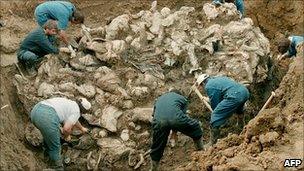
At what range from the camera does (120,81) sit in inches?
408

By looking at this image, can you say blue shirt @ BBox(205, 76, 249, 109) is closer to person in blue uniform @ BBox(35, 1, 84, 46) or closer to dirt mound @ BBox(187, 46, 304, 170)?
dirt mound @ BBox(187, 46, 304, 170)

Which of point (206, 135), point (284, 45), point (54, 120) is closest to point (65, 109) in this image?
point (54, 120)

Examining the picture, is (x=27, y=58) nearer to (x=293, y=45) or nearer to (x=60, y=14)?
(x=60, y=14)

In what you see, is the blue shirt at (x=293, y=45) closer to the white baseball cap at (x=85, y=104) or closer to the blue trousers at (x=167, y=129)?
the blue trousers at (x=167, y=129)

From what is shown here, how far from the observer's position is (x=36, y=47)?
406 inches

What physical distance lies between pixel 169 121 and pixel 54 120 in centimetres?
151

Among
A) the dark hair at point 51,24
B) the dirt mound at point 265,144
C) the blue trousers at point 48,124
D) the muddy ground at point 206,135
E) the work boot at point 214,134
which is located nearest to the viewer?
the dirt mound at point 265,144

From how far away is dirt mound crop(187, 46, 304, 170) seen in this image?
7012 mm

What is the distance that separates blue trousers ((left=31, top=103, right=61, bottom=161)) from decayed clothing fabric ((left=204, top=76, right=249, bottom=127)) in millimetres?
2202

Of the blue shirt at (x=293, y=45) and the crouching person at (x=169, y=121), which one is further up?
the crouching person at (x=169, y=121)

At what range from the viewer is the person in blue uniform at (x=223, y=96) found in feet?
29.9

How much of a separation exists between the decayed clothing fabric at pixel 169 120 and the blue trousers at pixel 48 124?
131 centimetres

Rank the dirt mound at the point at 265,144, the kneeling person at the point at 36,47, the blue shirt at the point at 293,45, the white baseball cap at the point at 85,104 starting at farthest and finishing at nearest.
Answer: the blue shirt at the point at 293,45 → the kneeling person at the point at 36,47 → the white baseball cap at the point at 85,104 → the dirt mound at the point at 265,144

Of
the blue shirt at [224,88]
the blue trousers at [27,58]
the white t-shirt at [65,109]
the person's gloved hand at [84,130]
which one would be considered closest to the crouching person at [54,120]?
the white t-shirt at [65,109]
